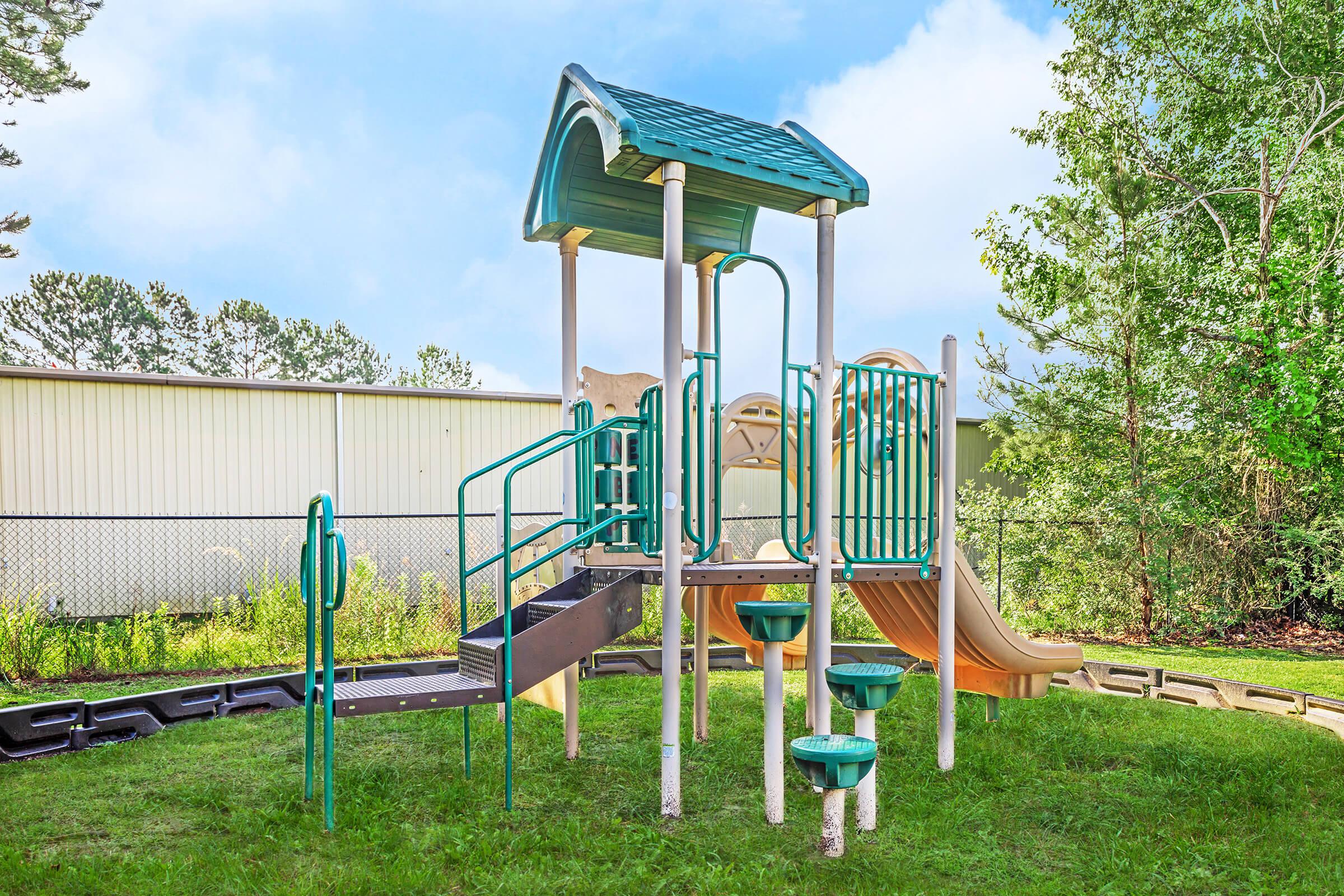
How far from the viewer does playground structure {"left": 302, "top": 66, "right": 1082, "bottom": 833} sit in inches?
156

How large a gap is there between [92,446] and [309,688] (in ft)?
30.6

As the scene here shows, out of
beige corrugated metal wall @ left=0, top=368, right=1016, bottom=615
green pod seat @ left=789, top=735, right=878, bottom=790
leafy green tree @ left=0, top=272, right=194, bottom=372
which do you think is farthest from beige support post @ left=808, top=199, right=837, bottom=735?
leafy green tree @ left=0, top=272, right=194, bottom=372

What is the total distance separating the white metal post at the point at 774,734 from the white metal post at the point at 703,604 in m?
1.44

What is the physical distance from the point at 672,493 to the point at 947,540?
185cm

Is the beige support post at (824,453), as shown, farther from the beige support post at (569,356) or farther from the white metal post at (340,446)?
the white metal post at (340,446)

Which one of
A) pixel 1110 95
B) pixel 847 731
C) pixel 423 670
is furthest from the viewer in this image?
pixel 1110 95

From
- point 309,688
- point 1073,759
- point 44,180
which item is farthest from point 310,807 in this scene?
point 44,180

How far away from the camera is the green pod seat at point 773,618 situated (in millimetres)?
3824

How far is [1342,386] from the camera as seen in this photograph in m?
9.45

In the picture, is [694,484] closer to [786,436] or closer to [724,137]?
[786,436]

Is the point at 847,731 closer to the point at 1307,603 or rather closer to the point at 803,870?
the point at 803,870

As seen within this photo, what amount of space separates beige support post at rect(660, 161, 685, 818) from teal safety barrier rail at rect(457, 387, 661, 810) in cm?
33

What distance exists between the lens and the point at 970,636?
523 centimetres

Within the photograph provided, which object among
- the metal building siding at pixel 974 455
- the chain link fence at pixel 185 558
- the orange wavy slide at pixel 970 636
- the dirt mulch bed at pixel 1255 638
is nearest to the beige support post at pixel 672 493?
the orange wavy slide at pixel 970 636
